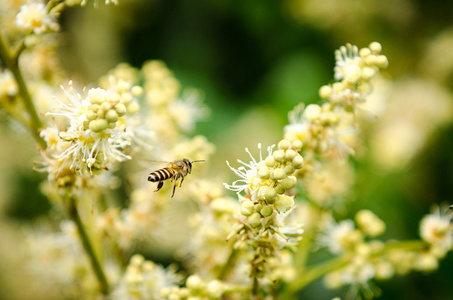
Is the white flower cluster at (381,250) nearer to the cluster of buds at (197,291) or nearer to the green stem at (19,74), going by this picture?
the cluster of buds at (197,291)

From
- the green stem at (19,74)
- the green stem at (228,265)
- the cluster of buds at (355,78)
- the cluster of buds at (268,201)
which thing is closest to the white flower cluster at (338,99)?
the cluster of buds at (355,78)

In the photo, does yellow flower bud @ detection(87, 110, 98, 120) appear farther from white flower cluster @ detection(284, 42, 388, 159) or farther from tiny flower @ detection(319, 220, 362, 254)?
tiny flower @ detection(319, 220, 362, 254)

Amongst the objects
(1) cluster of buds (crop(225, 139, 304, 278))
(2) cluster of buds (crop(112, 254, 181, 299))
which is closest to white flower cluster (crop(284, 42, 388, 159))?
(1) cluster of buds (crop(225, 139, 304, 278))

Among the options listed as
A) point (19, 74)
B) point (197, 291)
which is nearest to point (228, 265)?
point (197, 291)

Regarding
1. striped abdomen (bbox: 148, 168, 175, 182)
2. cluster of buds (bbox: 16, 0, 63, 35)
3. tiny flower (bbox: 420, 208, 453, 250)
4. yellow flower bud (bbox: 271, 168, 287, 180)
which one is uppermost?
cluster of buds (bbox: 16, 0, 63, 35)

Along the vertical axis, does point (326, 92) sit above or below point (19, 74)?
below

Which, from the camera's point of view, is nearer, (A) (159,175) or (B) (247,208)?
(B) (247,208)

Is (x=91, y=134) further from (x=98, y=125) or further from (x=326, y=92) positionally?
(x=326, y=92)
